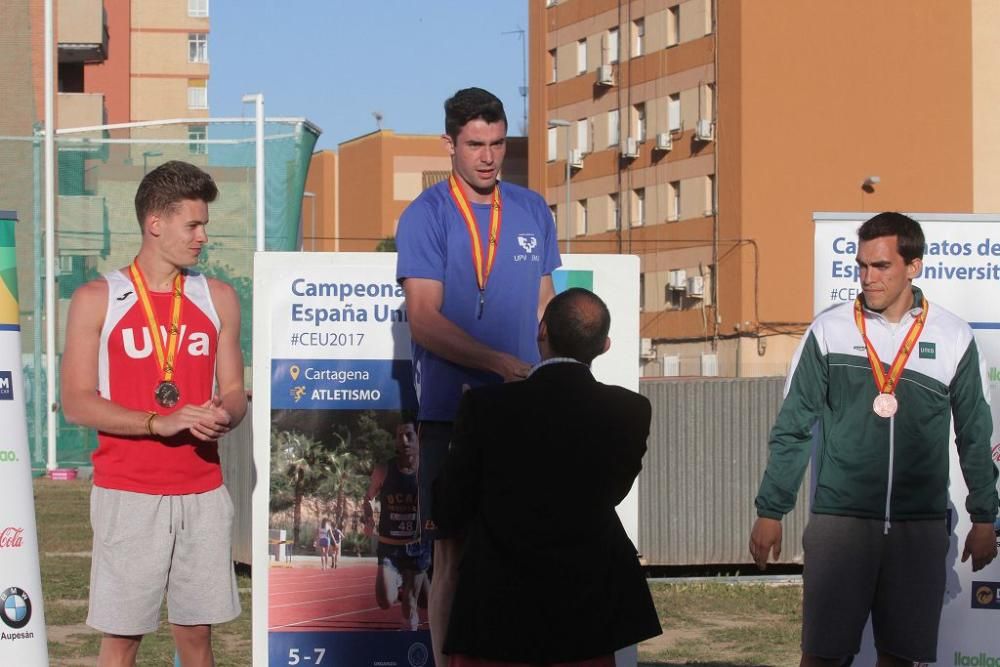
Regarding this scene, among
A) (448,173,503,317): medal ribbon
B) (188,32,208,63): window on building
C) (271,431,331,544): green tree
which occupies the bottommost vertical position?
(271,431,331,544): green tree

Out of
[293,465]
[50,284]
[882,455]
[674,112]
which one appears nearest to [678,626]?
[293,465]

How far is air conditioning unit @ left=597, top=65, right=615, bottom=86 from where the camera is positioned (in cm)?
6084

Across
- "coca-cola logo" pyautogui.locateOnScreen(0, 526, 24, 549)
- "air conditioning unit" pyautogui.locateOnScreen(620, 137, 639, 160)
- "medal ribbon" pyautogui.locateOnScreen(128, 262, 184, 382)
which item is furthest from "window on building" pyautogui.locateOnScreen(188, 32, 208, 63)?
"medal ribbon" pyautogui.locateOnScreen(128, 262, 184, 382)

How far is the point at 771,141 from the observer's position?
53719mm

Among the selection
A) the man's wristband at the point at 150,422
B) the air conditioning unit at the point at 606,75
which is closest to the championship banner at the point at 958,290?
the man's wristband at the point at 150,422

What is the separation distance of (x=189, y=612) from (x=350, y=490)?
1792mm

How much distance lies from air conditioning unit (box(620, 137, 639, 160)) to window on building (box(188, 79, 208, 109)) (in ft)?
153

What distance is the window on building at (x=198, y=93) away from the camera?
101 metres

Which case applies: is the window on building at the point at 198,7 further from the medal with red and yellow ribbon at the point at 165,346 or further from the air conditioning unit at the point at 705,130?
the medal with red and yellow ribbon at the point at 165,346

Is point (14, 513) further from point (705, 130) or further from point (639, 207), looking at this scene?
point (639, 207)

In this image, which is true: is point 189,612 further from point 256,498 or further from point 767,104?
point 767,104

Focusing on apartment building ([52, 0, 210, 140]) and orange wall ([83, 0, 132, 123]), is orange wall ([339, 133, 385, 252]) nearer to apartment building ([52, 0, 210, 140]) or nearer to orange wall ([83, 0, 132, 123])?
apartment building ([52, 0, 210, 140])

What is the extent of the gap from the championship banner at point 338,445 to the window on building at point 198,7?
103m

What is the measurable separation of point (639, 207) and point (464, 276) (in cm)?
5475
